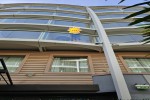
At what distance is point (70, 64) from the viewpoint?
1010cm

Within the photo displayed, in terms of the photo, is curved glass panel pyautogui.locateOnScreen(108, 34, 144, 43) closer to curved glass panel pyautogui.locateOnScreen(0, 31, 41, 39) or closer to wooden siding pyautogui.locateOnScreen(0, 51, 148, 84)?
wooden siding pyautogui.locateOnScreen(0, 51, 148, 84)

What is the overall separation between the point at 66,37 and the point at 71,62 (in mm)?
2233

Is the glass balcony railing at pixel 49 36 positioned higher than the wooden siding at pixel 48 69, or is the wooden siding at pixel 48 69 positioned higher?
the glass balcony railing at pixel 49 36

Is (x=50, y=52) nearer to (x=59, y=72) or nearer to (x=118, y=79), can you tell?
(x=59, y=72)

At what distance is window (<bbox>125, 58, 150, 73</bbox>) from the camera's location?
9.77 metres

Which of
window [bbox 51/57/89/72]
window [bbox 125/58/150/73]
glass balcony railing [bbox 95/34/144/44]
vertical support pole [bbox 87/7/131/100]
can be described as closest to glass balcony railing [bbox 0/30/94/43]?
glass balcony railing [bbox 95/34/144/44]

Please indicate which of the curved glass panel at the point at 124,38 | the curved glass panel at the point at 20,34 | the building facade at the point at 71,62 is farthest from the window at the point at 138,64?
the curved glass panel at the point at 20,34

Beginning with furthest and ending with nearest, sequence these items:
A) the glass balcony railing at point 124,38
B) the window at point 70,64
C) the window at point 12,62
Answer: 1. the glass balcony railing at point 124,38
2. the window at point 12,62
3. the window at point 70,64

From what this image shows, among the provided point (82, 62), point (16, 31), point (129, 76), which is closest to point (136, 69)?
point (129, 76)

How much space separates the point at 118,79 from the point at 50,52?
4.85m

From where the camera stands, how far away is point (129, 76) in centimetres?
855

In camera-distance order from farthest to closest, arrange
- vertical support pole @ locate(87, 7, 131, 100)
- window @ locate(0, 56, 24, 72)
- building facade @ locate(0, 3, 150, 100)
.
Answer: window @ locate(0, 56, 24, 72), building facade @ locate(0, 3, 150, 100), vertical support pole @ locate(87, 7, 131, 100)

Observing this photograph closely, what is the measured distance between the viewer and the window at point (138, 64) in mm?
9773

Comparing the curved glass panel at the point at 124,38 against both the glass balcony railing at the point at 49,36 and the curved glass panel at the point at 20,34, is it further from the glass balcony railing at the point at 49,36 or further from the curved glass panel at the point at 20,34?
the curved glass panel at the point at 20,34
